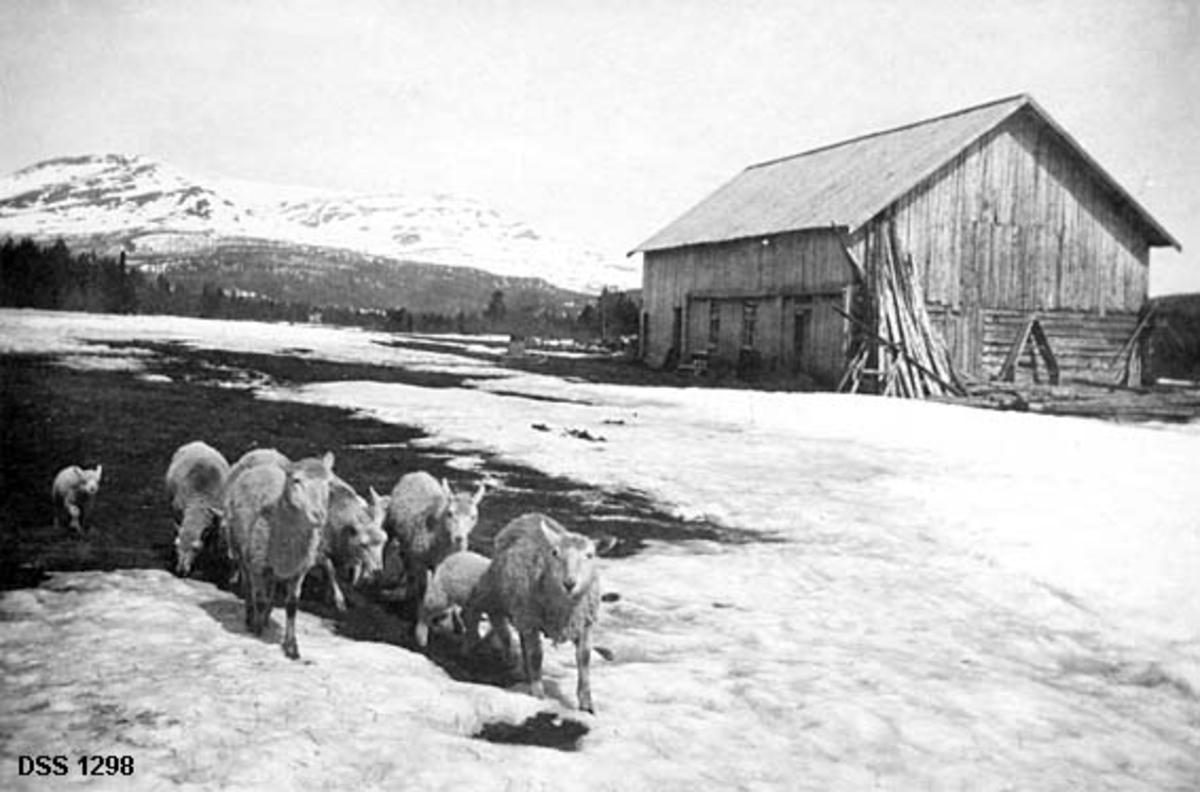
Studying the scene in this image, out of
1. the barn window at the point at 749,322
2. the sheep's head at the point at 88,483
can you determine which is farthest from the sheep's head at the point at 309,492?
the barn window at the point at 749,322

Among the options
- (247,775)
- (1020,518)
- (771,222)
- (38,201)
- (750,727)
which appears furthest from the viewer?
(771,222)

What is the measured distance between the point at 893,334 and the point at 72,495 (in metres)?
18.7

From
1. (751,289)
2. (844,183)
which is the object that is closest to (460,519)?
(751,289)

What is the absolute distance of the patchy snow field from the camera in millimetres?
3615

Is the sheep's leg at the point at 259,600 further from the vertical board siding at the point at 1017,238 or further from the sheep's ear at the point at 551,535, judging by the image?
the vertical board siding at the point at 1017,238

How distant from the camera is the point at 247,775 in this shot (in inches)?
132

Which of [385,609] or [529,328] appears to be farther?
[529,328]

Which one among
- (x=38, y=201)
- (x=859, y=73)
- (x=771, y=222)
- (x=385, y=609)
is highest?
(x=771, y=222)

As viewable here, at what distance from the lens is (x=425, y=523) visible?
20.8 feet

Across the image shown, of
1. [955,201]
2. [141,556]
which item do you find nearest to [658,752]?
[141,556]

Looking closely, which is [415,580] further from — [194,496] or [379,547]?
[194,496]

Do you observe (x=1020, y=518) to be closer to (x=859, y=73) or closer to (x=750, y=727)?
(x=859, y=73)

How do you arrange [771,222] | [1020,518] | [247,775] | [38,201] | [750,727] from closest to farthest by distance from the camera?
1. [247,775]
2. [750,727]
3. [38,201]
4. [1020,518]
5. [771,222]

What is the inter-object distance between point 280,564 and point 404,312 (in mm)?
48505
